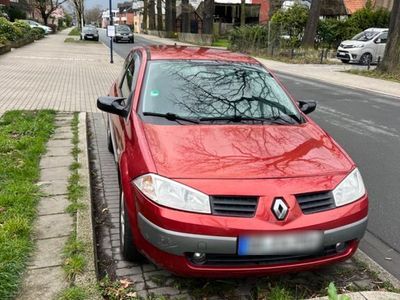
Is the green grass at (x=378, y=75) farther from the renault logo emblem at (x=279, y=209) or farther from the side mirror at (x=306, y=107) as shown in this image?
the renault logo emblem at (x=279, y=209)

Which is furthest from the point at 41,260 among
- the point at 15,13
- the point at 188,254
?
the point at 15,13

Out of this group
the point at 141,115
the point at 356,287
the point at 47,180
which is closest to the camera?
the point at 356,287

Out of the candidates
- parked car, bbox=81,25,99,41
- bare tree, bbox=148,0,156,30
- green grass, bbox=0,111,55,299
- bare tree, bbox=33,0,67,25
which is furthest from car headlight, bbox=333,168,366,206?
bare tree, bbox=33,0,67,25

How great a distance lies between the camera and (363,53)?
957 inches

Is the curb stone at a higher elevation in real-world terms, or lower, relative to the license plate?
lower

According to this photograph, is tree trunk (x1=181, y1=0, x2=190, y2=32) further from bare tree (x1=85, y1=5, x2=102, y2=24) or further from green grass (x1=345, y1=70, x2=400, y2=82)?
bare tree (x1=85, y1=5, x2=102, y2=24)

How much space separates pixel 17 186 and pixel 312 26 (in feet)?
86.1

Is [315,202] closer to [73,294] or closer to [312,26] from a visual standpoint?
[73,294]

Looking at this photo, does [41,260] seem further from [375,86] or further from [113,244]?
[375,86]

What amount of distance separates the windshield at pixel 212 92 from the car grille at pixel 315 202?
1208 millimetres

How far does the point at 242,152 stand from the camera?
330 cm

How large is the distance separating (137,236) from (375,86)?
47.9ft

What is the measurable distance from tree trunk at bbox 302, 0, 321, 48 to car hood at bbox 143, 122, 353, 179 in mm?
25651

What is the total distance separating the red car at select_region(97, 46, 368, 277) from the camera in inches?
110
